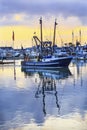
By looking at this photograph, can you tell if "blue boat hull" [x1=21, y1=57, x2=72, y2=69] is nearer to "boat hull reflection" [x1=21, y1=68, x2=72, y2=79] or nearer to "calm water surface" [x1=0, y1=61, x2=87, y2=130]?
"boat hull reflection" [x1=21, y1=68, x2=72, y2=79]

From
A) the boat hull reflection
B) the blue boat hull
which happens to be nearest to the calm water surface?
the boat hull reflection

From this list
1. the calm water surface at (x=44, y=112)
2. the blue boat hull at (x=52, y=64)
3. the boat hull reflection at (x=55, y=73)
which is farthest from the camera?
the blue boat hull at (x=52, y=64)

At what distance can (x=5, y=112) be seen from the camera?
23516 millimetres

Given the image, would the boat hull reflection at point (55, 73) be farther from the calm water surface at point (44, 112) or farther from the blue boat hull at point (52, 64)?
the calm water surface at point (44, 112)

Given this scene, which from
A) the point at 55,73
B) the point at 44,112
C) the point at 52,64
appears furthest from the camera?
the point at 52,64

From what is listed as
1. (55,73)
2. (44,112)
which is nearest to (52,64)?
(55,73)

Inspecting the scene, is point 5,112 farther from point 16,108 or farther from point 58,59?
point 58,59

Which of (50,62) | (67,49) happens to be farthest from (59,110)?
(67,49)

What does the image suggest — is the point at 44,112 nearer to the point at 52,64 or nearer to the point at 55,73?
the point at 55,73

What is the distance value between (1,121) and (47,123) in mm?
2105

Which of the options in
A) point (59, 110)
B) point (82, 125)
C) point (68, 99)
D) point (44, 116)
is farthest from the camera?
point (68, 99)

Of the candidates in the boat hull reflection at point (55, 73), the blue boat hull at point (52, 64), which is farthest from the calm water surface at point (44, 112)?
the blue boat hull at point (52, 64)

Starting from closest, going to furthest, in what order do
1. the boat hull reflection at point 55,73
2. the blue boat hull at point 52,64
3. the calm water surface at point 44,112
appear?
the calm water surface at point 44,112 → the boat hull reflection at point 55,73 → the blue boat hull at point 52,64

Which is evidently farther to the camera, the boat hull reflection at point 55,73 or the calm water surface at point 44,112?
the boat hull reflection at point 55,73
